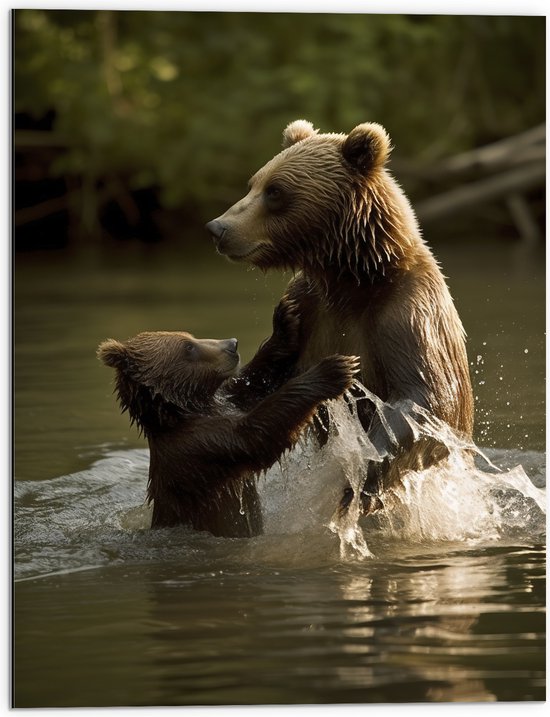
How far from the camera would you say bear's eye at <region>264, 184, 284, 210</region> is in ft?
21.6

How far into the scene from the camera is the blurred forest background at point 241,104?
11102mm

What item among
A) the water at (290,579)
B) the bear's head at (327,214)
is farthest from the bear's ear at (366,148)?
the water at (290,579)

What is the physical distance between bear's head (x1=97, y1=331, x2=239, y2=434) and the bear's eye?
0.72 meters

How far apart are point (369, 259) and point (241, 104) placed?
615cm

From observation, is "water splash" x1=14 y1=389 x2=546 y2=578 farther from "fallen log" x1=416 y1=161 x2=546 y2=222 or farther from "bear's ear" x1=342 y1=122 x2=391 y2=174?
"fallen log" x1=416 y1=161 x2=546 y2=222

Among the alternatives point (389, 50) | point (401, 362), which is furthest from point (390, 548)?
point (389, 50)

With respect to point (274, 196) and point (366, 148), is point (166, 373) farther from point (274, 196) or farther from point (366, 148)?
point (366, 148)

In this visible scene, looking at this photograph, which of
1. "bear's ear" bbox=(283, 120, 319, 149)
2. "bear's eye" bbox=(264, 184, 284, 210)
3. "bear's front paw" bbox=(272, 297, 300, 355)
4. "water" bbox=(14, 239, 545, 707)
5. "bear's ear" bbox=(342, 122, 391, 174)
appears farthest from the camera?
"bear's front paw" bbox=(272, 297, 300, 355)

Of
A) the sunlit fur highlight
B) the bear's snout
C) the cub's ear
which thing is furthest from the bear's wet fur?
the bear's snout

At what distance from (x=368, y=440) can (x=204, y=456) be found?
2.57 feet

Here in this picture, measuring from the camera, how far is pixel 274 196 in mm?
6598

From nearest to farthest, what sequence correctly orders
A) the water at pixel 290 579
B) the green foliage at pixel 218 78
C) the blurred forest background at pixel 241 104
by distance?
the water at pixel 290 579
the green foliage at pixel 218 78
the blurred forest background at pixel 241 104

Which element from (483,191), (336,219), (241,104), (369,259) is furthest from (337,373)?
(483,191)

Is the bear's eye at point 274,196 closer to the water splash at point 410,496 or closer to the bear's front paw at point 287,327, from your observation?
the bear's front paw at point 287,327
